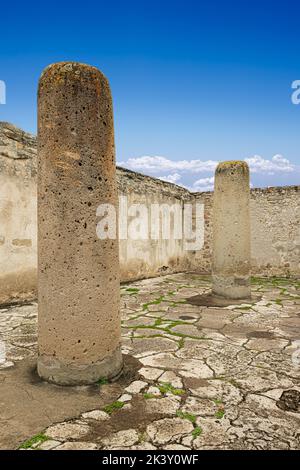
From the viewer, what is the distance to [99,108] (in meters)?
2.57

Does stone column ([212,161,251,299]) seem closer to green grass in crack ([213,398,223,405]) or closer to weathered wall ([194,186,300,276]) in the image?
weathered wall ([194,186,300,276])

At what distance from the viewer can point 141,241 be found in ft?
27.0

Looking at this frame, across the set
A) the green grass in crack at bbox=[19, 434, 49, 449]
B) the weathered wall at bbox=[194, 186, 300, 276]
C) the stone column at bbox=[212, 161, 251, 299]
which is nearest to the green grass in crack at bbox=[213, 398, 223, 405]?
the green grass in crack at bbox=[19, 434, 49, 449]

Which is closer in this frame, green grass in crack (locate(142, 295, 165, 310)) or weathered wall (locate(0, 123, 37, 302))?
weathered wall (locate(0, 123, 37, 302))

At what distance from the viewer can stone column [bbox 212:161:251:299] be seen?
5797 millimetres

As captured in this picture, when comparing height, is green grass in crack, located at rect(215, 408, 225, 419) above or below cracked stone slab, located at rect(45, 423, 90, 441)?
below

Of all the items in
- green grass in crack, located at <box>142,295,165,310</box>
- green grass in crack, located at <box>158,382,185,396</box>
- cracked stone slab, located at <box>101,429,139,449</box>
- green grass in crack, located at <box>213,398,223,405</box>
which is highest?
cracked stone slab, located at <box>101,429,139,449</box>

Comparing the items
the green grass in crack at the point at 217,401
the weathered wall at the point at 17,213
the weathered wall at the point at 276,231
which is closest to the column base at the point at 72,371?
the green grass in crack at the point at 217,401

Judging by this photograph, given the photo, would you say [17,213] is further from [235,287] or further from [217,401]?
[217,401]

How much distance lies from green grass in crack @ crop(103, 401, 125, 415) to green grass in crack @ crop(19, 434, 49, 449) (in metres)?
0.43
